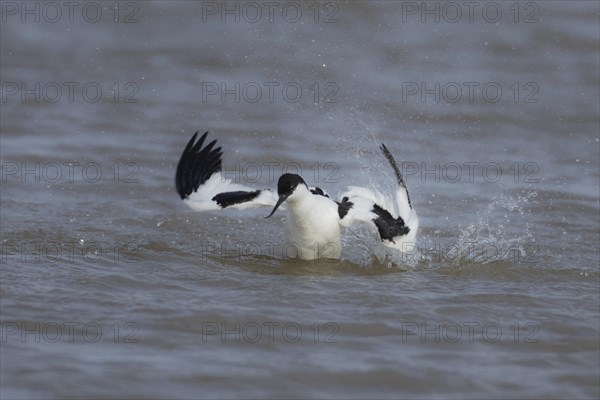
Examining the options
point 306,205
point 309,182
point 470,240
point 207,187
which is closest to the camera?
point 306,205

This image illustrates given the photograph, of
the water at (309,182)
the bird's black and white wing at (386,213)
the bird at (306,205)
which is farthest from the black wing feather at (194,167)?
the bird's black and white wing at (386,213)

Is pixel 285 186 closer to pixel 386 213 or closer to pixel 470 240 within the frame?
pixel 386 213

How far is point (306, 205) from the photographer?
885 cm

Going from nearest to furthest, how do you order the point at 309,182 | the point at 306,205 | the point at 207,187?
the point at 306,205
the point at 207,187
the point at 309,182

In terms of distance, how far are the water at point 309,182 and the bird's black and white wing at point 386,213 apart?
259mm

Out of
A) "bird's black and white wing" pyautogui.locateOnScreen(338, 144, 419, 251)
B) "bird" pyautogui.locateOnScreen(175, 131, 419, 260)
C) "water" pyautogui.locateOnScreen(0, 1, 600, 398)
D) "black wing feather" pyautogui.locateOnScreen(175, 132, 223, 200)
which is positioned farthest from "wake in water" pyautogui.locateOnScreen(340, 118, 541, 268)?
"black wing feather" pyautogui.locateOnScreen(175, 132, 223, 200)

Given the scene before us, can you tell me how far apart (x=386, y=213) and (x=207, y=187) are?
55.2 inches

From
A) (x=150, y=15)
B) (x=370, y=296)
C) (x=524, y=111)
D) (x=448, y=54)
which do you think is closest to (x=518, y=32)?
(x=448, y=54)

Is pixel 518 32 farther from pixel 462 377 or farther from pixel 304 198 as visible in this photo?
pixel 462 377

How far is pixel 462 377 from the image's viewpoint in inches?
257

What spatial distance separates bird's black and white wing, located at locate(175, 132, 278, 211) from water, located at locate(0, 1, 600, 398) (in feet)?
1.46

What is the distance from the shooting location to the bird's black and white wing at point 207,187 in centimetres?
888

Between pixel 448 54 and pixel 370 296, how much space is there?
7956 mm

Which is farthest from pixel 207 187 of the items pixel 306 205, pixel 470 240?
pixel 470 240
